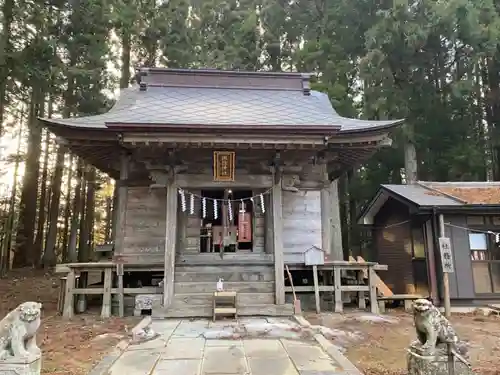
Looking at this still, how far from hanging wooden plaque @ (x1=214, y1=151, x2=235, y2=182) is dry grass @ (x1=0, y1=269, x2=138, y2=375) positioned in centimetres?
389

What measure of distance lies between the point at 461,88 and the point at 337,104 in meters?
5.30

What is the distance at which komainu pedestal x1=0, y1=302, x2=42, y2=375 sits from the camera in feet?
13.7

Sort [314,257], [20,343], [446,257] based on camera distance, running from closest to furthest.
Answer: [20,343], [446,257], [314,257]

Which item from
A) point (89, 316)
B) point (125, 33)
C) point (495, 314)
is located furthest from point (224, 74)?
point (495, 314)

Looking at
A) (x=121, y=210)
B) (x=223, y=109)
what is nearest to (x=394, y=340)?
(x=121, y=210)

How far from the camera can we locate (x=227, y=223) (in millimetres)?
10398

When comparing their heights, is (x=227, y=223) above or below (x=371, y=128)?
below

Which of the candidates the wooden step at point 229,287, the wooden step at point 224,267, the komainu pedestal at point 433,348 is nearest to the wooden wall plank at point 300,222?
the wooden step at point 224,267

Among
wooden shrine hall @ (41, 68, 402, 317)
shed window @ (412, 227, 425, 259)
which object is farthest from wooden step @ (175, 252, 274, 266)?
shed window @ (412, 227, 425, 259)

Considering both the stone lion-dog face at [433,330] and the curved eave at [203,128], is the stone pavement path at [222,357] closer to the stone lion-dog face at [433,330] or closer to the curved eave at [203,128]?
the stone lion-dog face at [433,330]

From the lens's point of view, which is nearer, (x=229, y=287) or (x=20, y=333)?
(x=20, y=333)

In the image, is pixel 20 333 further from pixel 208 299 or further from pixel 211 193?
pixel 211 193

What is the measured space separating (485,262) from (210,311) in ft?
26.0

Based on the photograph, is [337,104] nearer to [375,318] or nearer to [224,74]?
[224,74]
